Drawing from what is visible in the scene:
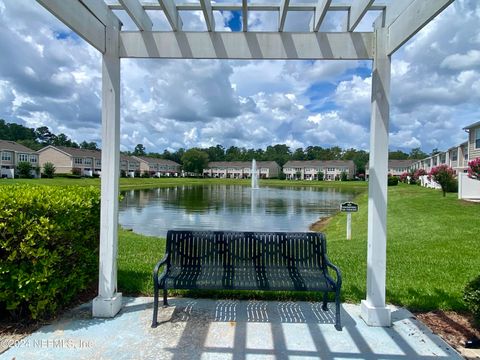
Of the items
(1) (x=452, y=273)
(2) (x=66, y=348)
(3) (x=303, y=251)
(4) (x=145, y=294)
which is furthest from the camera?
(1) (x=452, y=273)

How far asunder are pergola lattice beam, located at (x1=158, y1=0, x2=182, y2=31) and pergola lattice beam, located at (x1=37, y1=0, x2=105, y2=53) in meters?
0.75

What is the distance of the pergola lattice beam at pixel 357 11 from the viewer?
3167 mm

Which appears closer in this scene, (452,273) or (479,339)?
(479,339)

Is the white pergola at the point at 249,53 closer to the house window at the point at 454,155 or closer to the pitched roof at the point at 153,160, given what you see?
the house window at the point at 454,155

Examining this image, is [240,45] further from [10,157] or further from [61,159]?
[61,159]

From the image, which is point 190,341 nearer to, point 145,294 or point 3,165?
point 145,294

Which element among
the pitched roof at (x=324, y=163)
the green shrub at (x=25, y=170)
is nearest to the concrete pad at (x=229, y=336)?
the green shrub at (x=25, y=170)

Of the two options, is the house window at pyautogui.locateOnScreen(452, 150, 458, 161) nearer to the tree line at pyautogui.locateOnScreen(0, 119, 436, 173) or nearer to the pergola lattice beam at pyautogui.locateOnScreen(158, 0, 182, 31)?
the pergola lattice beam at pyautogui.locateOnScreen(158, 0, 182, 31)

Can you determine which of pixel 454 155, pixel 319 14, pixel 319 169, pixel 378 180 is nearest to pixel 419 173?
pixel 454 155

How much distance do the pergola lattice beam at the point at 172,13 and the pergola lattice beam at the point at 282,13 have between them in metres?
1.11

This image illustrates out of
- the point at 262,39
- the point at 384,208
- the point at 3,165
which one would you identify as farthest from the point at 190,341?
the point at 3,165

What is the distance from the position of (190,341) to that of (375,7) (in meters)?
3.91

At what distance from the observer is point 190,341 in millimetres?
3109

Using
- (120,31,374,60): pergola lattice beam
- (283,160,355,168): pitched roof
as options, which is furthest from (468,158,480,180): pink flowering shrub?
(283,160,355,168): pitched roof
